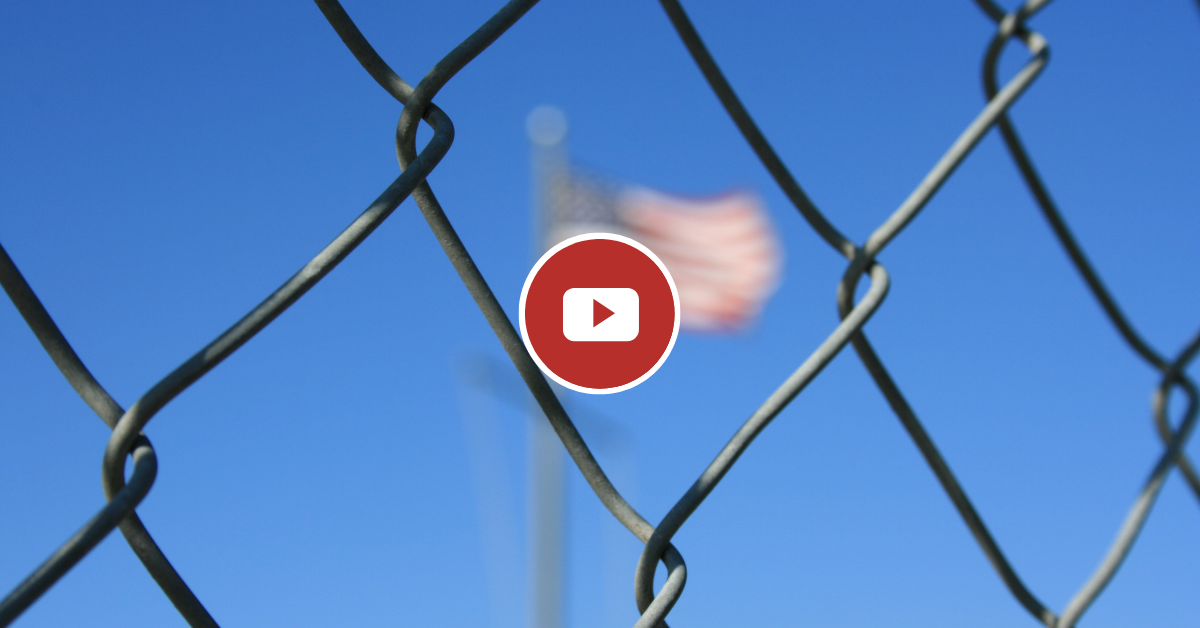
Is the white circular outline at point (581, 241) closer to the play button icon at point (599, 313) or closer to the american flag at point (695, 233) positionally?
the play button icon at point (599, 313)

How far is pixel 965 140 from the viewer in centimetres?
54

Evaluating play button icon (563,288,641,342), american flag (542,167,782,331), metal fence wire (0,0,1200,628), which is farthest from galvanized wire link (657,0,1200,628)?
american flag (542,167,782,331)

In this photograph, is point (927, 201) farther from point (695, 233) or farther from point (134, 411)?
point (695, 233)

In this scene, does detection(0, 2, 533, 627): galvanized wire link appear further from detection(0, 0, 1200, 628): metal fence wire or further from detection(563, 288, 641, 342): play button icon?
detection(563, 288, 641, 342): play button icon

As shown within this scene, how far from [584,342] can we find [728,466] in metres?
0.11

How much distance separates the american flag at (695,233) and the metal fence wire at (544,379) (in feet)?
10.7

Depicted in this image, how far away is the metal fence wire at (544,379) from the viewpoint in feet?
1.08

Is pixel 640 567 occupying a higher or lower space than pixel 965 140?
lower

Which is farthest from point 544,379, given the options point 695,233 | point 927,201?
point 695,233

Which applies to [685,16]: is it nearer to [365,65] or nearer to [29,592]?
[365,65]

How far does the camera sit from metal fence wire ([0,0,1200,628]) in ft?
1.08

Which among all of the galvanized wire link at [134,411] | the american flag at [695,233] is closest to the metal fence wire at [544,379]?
the galvanized wire link at [134,411]

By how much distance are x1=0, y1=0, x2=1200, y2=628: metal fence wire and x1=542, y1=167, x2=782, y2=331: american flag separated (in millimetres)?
3261

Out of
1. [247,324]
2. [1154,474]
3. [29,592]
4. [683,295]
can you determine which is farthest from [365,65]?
[683,295]
